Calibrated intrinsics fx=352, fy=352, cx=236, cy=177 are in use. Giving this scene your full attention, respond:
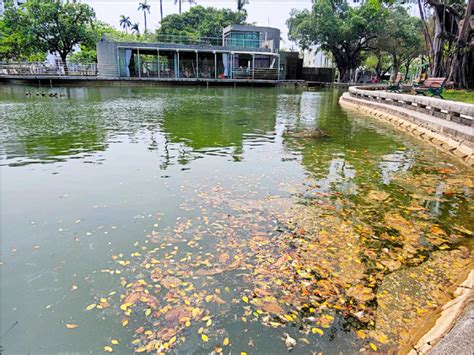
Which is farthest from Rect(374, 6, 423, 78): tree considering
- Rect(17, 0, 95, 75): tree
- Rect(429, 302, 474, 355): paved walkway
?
Rect(429, 302, 474, 355): paved walkway

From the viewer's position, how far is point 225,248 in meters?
3.97

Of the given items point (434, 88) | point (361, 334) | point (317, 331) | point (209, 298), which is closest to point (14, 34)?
point (434, 88)

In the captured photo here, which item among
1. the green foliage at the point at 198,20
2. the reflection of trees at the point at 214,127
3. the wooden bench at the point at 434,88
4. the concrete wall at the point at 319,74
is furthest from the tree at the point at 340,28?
the reflection of trees at the point at 214,127

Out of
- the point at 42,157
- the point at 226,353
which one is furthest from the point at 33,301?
the point at 42,157

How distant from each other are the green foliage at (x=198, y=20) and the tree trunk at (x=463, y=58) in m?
38.4

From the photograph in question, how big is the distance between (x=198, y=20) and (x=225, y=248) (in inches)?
2244

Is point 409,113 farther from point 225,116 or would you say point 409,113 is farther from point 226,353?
point 226,353

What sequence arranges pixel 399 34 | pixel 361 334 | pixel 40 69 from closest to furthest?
pixel 361 334 < pixel 40 69 < pixel 399 34

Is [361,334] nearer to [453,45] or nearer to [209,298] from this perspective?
[209,298]

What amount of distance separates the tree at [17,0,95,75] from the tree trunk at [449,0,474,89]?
107 feet

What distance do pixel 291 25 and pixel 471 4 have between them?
30.1 metres

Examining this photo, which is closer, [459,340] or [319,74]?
[459,340]

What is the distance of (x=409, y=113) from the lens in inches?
484

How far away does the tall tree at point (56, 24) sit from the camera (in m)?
34.2
